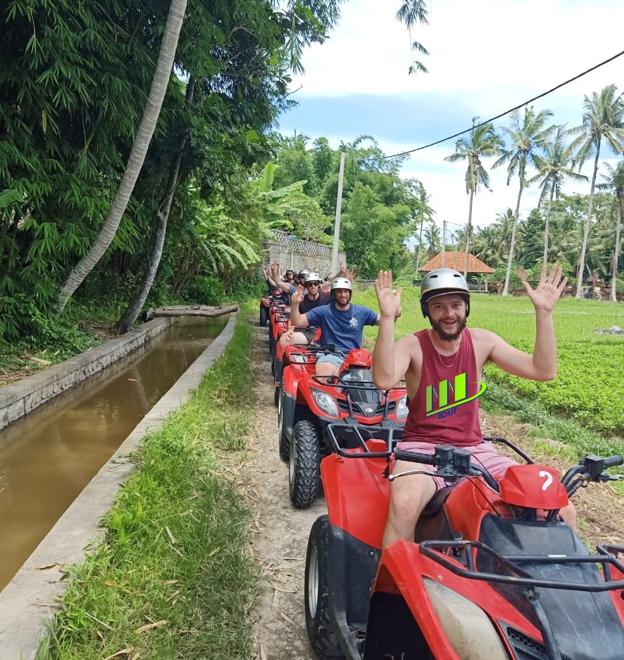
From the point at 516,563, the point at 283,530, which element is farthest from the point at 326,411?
the point at 516,563

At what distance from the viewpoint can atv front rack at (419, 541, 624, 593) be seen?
4.63 ft

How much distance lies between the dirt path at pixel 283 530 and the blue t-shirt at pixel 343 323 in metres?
1.14

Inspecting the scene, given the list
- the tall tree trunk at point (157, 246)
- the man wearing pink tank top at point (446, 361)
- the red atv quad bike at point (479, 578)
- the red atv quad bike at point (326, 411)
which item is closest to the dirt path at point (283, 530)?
the red atv quad bike at point (326, 411)

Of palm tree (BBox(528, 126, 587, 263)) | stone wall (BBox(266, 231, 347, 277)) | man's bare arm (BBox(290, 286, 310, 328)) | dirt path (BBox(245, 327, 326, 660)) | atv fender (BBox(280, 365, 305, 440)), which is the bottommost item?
dirt path (BBox(245, 327, 326, 660))

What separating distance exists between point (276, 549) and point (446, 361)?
5.40 ft

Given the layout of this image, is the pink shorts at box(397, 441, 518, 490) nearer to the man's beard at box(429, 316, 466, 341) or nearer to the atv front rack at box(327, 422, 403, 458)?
the atv front rack at box(327, 422, 403, 458)

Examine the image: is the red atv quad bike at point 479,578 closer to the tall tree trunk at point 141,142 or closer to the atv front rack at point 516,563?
the atv front rack at point 516,563

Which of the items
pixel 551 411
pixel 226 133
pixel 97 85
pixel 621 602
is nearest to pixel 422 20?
pixel 226 133

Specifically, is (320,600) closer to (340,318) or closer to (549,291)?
(549,291)

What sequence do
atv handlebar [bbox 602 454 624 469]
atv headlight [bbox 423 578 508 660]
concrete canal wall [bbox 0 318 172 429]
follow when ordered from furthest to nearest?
concrete canal wall [bbox 0 318 172 429], atv handlebar [bbox 602 454 624 469], atv headlight [bbox 423 578 508 660]

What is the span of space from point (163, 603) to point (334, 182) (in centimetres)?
2969

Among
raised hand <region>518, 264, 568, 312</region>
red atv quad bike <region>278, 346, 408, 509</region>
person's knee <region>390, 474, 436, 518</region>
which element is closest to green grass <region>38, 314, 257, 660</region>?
red atv quad bike <region>278, 346, 408, 509</region>

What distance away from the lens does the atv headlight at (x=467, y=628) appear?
53.5 inches

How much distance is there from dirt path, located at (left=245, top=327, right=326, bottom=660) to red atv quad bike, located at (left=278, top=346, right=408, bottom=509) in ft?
0.61
